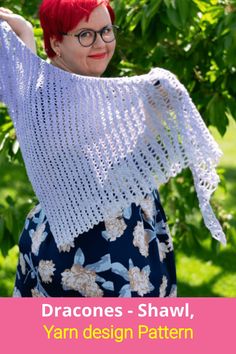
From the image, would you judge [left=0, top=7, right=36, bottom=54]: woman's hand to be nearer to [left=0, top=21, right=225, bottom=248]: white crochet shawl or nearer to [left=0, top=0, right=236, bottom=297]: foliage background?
[left=0, top=21, right=225, bottom=248]: white crochet shawl

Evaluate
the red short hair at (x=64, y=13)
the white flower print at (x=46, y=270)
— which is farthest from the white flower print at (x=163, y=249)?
the red short hair at (x=64, y=13)

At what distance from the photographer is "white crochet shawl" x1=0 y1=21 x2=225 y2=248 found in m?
2.16

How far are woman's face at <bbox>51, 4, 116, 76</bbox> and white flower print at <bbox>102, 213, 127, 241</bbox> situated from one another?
1.40 ft

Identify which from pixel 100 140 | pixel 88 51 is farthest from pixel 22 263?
pixel 88 51

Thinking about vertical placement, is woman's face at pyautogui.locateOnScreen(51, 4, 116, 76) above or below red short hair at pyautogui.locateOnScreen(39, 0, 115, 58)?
below

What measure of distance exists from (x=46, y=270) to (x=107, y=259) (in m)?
0.19

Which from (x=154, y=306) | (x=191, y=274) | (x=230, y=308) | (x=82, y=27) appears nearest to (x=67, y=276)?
(x=154, y=306)

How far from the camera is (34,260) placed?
8.02 feet

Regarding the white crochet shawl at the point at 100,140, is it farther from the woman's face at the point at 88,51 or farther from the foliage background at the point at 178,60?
the foliage background at the point at 178,60

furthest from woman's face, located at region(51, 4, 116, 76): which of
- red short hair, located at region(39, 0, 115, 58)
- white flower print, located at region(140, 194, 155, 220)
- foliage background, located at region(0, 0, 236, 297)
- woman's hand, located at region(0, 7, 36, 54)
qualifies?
foliage background, located at region(0, 0, 236, 297)

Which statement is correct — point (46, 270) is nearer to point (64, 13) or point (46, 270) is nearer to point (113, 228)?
point (113, 228)

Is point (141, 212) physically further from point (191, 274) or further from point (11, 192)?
point (11, 192)

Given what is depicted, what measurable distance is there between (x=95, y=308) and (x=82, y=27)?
778 millimetres

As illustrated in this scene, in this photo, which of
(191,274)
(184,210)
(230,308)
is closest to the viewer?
(230,308)
